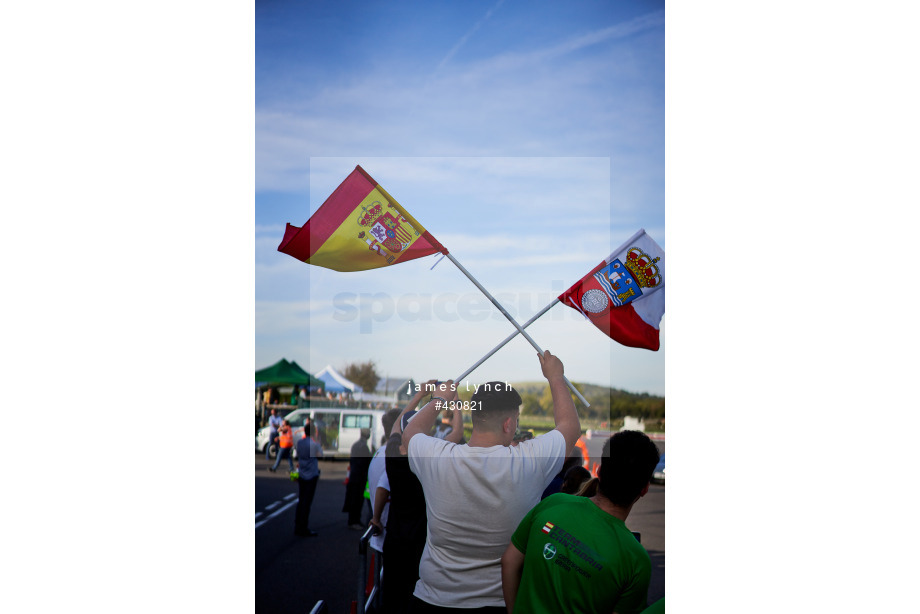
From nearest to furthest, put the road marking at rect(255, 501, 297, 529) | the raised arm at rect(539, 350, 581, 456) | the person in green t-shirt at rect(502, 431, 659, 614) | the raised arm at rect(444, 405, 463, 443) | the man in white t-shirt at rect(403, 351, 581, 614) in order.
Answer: the person in green t-shirt at rect(502, 431, 659, 614) < the man in white t-shirt at rect(403, 351, 581, 614) < the raised arm at rect(539, 350, 581, 456) < the raised arm at rect(444, 405, 463, 443) < the road marking at rect(255, 501, 297, 529)

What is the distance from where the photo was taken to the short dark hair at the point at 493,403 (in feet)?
8.69

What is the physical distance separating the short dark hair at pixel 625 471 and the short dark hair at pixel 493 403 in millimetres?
673

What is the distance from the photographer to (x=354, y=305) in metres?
2.79

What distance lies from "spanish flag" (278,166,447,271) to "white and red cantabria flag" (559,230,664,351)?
0.61m

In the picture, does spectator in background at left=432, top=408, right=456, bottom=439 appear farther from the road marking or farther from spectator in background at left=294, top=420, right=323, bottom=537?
the road marking

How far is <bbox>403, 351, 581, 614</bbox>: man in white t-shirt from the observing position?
2.43 metres

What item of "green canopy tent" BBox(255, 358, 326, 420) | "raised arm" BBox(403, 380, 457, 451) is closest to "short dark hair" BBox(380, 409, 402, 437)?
"raised arm" BBox(403, 380, 457, 451)

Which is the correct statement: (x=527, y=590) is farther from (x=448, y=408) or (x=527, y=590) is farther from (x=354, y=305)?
(x=354, y=305)

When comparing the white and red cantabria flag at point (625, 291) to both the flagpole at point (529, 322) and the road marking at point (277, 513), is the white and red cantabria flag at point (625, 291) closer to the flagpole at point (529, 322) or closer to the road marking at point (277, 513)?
the flagpole at point (529, 322)

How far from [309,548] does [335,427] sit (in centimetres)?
51

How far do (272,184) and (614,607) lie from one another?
202 centimetres

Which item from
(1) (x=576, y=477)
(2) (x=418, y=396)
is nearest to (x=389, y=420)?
(2) (x=418, y=396)

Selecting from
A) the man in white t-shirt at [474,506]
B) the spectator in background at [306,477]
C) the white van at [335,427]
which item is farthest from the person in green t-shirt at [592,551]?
the spectator in background at [306,477]

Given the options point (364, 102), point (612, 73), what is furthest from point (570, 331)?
point (364, 102)
